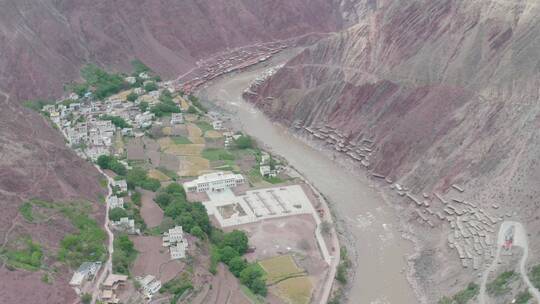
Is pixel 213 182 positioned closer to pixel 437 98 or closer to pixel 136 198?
pixel 136 198

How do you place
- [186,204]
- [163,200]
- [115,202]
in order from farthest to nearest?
[163,200]
[186,204]
[115,202]

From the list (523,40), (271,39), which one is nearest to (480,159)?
(523,40)

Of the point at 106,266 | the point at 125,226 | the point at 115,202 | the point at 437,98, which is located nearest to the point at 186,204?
the point at 115,202

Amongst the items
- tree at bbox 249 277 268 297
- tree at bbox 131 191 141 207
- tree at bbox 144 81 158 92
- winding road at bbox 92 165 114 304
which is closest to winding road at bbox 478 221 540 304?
tree at bbox 249 277 268 297

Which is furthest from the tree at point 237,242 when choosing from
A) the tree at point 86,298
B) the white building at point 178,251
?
the tree at point 86,298

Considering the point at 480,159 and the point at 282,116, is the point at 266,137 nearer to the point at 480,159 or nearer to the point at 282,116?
the point at 282,116

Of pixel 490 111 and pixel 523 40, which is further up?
pixel 523 40
